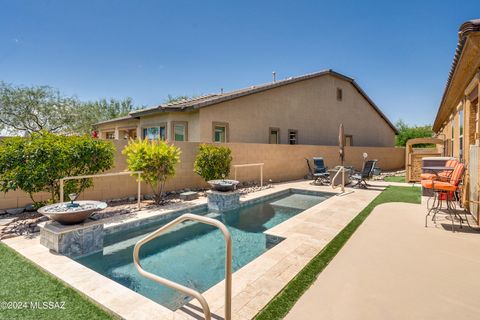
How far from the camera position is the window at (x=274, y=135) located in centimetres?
1672

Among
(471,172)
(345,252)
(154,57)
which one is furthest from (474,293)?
(154,57)

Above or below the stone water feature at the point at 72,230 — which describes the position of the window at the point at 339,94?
above

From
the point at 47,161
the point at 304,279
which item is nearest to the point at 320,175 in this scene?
the point at 304,279

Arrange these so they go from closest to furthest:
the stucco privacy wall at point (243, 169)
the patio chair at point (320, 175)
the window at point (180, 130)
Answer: the stucco privacy wall at point (243, 169) → the patio chair at point (320, 175) → the window at point (180, 130)

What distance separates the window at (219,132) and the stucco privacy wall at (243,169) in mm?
1812

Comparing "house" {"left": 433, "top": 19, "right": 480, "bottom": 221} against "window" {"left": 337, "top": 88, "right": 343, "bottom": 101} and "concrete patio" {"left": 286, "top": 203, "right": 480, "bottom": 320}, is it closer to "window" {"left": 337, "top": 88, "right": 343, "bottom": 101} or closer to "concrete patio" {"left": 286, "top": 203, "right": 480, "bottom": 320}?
"concrete patio" {"left": 286, "top": 203, "right": 480, "bottom": 320}

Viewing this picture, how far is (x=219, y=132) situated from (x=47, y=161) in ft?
29.2

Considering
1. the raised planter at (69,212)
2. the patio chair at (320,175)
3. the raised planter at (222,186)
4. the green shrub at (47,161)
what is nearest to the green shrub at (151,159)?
the green shrub at (47,161)

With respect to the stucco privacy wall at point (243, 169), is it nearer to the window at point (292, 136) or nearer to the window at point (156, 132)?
the window at point (292, 136)

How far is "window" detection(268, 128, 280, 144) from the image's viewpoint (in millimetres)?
16719

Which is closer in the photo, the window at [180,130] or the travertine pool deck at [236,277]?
the travertine pool deck at [236,277]

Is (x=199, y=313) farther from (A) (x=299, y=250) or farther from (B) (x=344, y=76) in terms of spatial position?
(B) (x=344, y=76)

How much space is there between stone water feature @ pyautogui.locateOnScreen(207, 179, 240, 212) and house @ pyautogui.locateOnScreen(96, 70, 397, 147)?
16.8 ft

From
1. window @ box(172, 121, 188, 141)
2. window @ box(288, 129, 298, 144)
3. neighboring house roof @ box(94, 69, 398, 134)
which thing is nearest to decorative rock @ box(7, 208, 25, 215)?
neighboring house roof @ box(94, 69, 398, 134)
